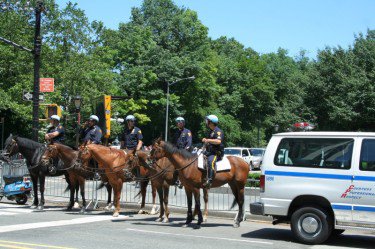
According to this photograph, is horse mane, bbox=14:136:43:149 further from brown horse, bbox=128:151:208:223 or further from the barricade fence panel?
brown horse, bbox=128:151:208:223

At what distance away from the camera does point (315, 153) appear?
35.5 feet

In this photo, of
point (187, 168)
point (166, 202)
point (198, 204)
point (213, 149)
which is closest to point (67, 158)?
point (166, 202)

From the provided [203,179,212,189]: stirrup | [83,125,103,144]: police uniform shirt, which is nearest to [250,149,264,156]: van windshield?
[83,125,103,144]: police uniform shirt

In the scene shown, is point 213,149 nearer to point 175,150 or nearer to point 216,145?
point 216,145

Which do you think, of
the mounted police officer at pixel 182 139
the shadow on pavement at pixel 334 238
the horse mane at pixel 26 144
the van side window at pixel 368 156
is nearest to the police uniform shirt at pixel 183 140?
the mounted police officer at pixel 182 139

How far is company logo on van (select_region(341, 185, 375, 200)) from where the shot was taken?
10148mm

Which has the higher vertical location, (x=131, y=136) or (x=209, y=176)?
(x=131, y=136)

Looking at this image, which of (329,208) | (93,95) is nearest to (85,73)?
(93,95)

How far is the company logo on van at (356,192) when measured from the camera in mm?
10148

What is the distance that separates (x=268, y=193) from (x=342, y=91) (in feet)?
94.0

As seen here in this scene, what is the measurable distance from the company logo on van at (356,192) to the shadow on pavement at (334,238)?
1.15 metres

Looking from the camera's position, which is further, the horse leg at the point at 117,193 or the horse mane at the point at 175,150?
the horse leg at the point at 117,193

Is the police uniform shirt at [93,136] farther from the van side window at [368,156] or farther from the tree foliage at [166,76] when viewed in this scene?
the tree foliage at [166,76]

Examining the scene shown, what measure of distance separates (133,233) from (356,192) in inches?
192
